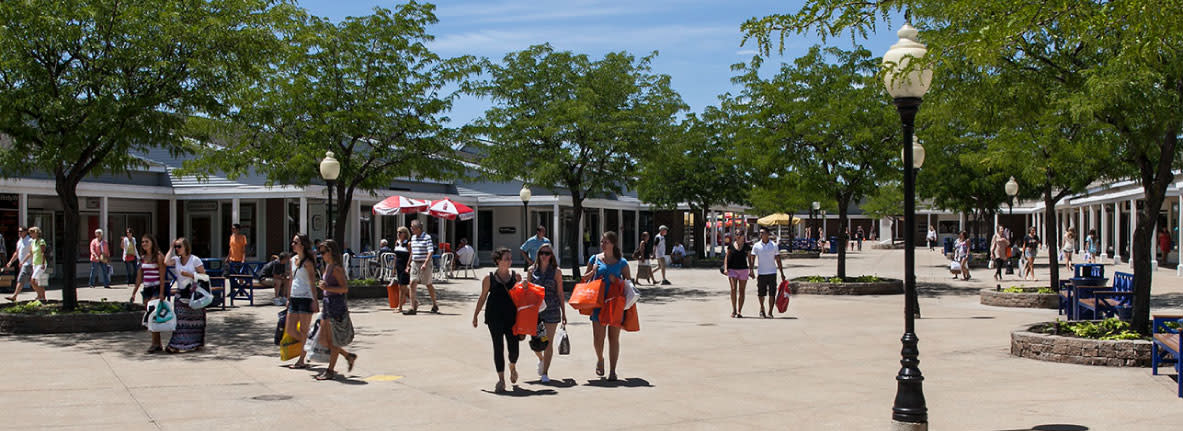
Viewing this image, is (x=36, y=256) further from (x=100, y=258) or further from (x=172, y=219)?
(x=172, y=219)

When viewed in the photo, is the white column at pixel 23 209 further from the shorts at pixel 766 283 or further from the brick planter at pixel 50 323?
the shorts at pixel 766 283

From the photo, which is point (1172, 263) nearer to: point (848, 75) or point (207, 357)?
point (848, 75)

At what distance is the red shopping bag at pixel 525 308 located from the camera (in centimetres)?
891

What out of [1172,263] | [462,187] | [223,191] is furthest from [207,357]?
[1172,263]

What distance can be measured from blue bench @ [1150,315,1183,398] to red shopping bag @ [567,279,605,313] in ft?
16.6

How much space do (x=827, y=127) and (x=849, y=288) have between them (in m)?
3.54

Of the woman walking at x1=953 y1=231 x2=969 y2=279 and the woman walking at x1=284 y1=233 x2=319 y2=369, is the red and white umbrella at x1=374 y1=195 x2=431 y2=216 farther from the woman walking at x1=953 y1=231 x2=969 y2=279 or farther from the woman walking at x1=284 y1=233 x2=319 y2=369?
the woman walking at x1=284 y1=233 x2=319 y2=369

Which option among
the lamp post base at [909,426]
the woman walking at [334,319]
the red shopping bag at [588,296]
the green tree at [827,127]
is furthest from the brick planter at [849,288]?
the lamp post base at [909,426]

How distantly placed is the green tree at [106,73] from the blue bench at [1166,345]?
1172cm

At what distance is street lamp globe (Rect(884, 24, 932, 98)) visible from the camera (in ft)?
23.6

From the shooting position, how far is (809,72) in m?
Answer: 22.4

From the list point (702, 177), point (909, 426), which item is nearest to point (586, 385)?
point (909, 426)

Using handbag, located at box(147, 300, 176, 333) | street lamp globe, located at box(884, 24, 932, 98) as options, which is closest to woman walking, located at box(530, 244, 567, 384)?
street lamp globe, located at box(884, 24, 932, 98)

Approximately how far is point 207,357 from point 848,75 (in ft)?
51.1
